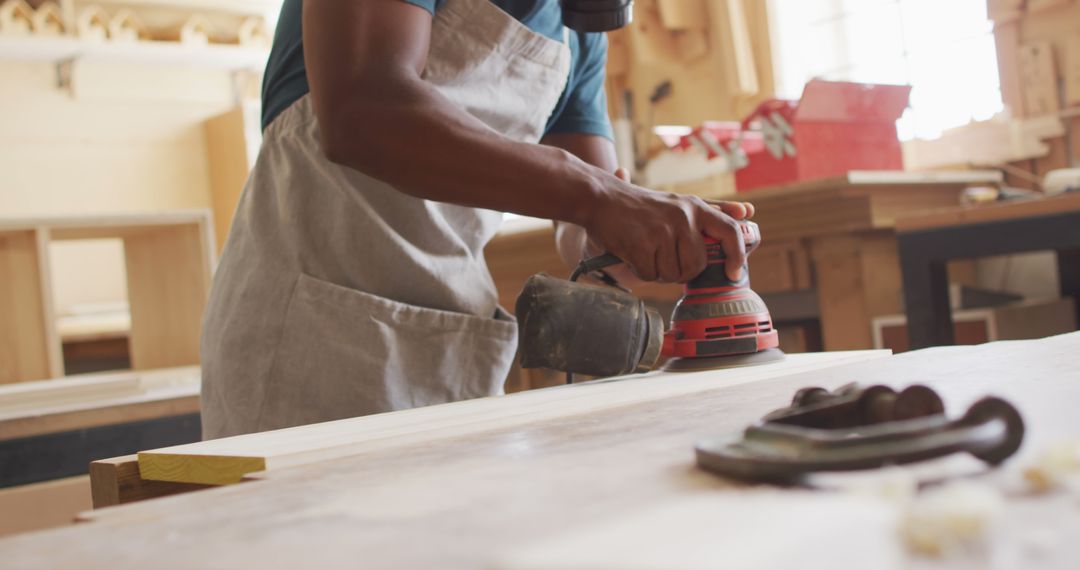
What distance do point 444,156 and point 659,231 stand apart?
0.29 metres

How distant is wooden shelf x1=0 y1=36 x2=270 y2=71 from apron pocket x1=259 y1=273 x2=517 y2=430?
379 centimetres

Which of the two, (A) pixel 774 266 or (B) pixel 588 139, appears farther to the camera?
(A) pixel 774 266

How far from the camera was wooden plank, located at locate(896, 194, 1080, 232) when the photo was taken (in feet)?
6.95

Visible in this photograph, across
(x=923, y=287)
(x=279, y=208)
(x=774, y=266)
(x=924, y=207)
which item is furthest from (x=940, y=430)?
(x=924, y=207)

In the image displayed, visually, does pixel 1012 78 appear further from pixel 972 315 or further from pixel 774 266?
pixel 774 266

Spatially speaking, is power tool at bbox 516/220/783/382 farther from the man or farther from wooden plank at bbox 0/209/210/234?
wooden plank at bbox 0/209/210/234

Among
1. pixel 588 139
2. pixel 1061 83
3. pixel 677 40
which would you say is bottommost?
pixel 588 139

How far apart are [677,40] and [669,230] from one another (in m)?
4.62

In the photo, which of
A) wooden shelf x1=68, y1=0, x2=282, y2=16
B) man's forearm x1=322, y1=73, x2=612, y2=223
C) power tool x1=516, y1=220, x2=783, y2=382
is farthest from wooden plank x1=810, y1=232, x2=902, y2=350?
wooden shelf x1=68, y1=0, x2=282, y2=16

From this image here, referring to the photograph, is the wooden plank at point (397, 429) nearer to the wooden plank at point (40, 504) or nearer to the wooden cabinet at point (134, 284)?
the wooden plank at point (40, 504)

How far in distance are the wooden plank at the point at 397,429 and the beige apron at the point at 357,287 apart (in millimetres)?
246

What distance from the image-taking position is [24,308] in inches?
106

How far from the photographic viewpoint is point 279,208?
147cm

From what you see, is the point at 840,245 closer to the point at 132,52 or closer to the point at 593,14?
the point at 593,14
